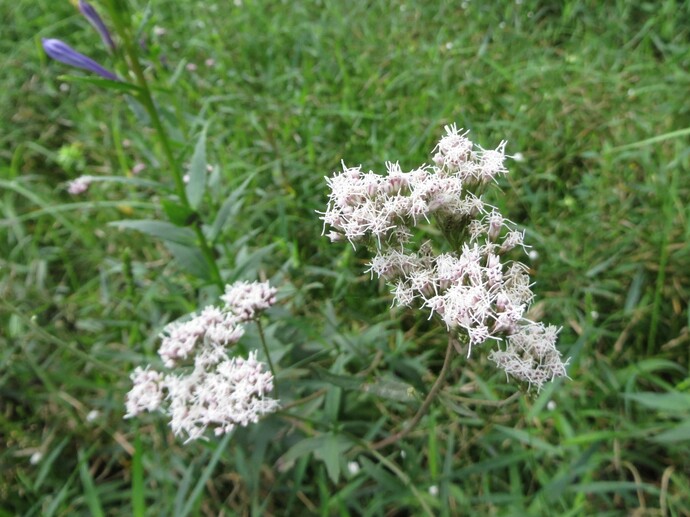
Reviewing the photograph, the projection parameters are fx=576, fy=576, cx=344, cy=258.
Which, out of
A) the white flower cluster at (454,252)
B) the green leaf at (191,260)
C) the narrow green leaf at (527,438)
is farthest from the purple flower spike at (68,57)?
the narrow green leaf at (527,438)

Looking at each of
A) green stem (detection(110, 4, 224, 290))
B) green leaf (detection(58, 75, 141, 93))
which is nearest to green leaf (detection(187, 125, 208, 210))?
green stem (detection(110, 4, 224, 290))

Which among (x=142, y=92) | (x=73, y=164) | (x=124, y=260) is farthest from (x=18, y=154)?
(x=142, y=92)

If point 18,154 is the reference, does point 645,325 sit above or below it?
below

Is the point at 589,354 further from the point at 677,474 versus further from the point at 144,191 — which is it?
the point at 144,191

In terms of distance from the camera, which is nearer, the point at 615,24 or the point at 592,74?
the point at 592,74

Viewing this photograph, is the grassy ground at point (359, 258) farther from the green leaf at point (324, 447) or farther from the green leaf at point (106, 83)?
the green leaf at point (106, 83)

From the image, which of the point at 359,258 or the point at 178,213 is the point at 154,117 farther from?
the point at 359,258
